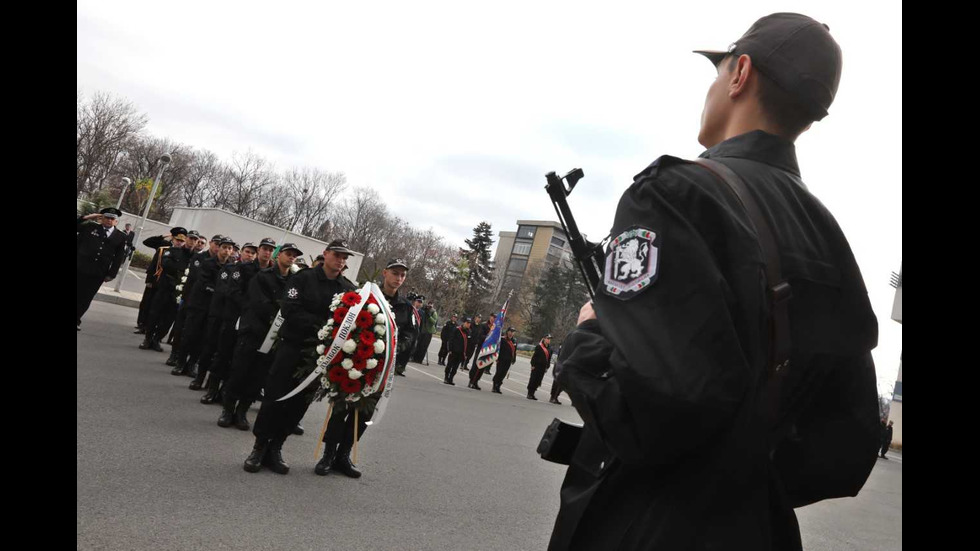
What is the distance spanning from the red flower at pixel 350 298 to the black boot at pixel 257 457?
4.89 feet

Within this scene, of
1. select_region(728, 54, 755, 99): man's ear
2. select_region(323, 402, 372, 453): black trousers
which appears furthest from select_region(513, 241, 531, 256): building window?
select_region(728, 54, 755, 99): man's ear

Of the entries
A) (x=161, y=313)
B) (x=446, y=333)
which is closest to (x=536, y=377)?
(x=446, y=333)

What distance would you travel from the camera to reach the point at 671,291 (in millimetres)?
1311

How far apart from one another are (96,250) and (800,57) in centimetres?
1154

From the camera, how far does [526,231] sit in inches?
4843

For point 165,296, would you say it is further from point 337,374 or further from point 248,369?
point 337,374

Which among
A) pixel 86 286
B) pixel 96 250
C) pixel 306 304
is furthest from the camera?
pixel 86 286

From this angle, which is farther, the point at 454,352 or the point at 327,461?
the point at 454,352

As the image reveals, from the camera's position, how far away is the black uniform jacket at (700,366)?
1255mm

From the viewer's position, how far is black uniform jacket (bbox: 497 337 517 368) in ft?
73.0

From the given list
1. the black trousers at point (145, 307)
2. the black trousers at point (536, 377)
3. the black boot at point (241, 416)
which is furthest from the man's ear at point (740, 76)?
the black trousers at point (536, 377)

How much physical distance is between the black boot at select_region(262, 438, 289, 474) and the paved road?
132mm

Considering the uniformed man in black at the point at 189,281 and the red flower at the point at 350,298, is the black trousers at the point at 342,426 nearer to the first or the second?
the red flower at the point at 350,298
